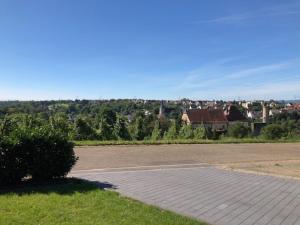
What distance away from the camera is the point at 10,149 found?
9.30 meters

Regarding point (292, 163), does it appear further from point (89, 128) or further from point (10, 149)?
point (89, 128)

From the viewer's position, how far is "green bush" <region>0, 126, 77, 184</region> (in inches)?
366

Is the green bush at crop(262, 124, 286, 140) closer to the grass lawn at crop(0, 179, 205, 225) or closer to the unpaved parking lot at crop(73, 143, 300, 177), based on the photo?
the unpaved parking lot at crop(73, 143, 300, 177)

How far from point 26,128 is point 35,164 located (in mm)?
1099

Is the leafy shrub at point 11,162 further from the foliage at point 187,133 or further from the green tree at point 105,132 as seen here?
the green tree at point 105,132

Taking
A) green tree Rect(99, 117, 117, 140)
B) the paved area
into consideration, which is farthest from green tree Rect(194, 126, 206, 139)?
the paved area

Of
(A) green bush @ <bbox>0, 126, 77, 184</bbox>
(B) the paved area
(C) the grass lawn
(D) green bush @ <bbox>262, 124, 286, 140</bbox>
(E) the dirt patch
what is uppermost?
(A) green bush @ <bbox>0, 126, 77, 184</bbox>

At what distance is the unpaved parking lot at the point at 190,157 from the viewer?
45.3 feet

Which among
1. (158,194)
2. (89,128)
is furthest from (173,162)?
(89,128)

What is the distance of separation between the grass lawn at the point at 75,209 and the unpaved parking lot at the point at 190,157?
4.12 m

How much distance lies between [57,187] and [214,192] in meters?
3.40

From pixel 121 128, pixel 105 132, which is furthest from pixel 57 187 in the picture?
pixel 121 128

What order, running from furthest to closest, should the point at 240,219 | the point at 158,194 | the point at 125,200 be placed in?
the point at 158,194 → the point at 125,200 → the point at 240,219

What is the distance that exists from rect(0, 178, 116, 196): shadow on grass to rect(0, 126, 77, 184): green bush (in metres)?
0.23
